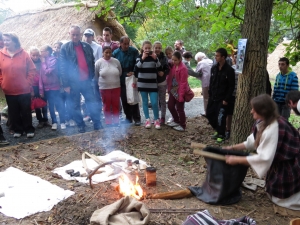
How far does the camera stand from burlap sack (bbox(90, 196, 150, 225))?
8.99 feet

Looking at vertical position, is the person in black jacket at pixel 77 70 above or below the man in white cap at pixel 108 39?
below

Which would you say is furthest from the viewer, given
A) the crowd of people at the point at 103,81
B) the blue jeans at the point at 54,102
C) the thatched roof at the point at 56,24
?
the thatched roof at the point at 56,24

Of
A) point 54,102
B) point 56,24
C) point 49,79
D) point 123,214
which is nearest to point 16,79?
point 49,79

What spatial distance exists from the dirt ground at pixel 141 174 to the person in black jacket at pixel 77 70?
0.69m

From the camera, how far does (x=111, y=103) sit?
6164mm

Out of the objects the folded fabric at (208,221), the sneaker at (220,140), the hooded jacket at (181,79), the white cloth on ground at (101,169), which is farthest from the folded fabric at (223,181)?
the hooded jacket at (181,79)

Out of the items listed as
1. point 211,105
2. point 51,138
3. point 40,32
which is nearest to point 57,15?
point 40,32

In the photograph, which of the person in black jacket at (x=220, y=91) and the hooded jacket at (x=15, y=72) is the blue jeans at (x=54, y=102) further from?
the person in black jacket at (x=220, y=91)

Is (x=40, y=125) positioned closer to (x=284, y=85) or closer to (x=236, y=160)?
(x=236, y=160)

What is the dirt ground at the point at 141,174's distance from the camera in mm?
3104

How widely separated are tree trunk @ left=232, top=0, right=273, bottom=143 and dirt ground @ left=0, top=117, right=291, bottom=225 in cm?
88

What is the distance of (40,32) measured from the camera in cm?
1070

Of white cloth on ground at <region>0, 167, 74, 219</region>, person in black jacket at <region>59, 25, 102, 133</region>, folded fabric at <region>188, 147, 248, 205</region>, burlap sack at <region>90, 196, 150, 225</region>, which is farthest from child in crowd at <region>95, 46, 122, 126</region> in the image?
burlap sack at <region>90, 196, 150, 225</region>

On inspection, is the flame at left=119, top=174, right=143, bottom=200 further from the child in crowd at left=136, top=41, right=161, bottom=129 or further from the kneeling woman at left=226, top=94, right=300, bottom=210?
the child in crowd at left=136, top=41, right=161, bottom=129
